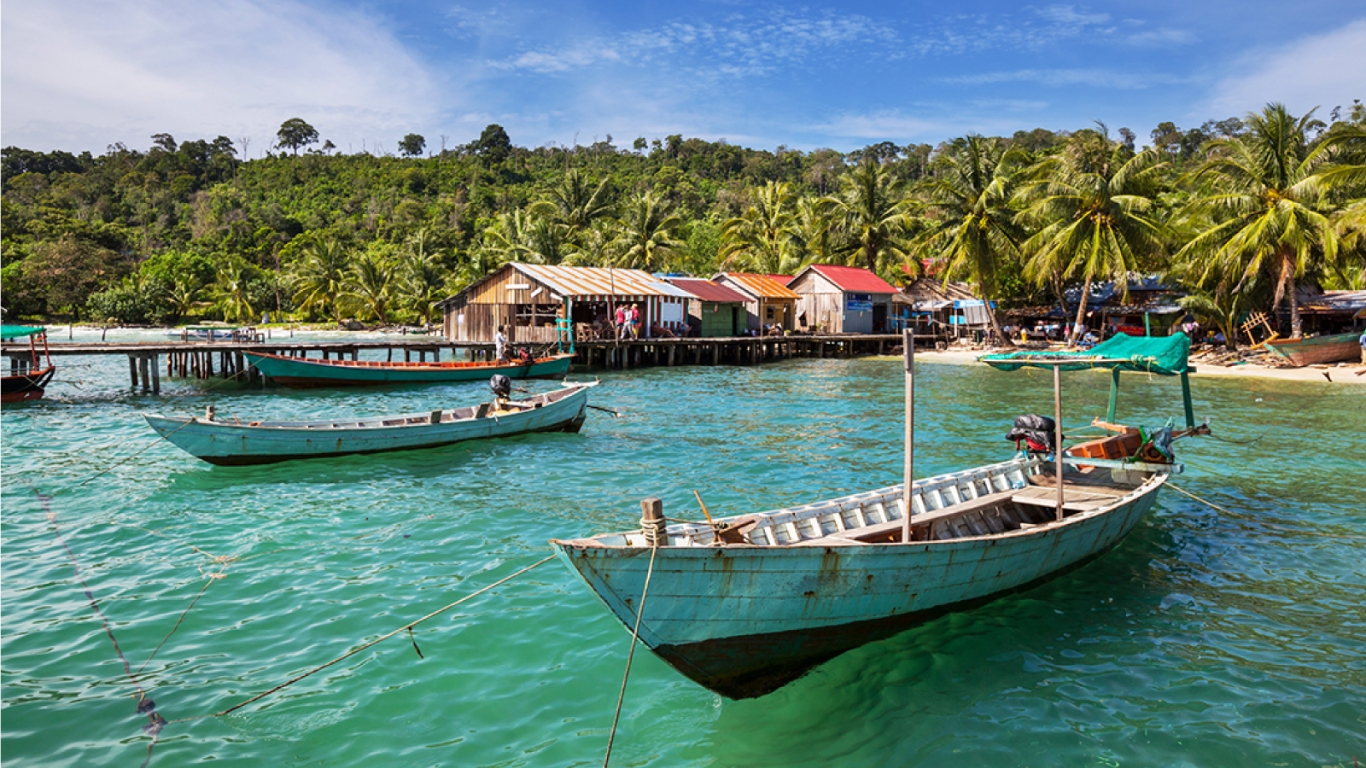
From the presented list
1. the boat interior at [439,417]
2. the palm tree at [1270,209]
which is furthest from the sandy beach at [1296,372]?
the boat interior at [439,417]

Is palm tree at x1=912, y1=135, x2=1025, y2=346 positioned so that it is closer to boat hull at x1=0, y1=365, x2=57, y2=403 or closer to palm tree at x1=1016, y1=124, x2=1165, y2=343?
palm tree at x1=1016, y1=124, x2=1165, y2=343

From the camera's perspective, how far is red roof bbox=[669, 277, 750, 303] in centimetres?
4269

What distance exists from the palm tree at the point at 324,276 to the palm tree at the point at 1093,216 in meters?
48.3

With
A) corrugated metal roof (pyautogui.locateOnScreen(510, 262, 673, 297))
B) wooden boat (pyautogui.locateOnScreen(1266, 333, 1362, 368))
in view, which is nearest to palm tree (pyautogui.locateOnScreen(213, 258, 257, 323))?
corrugated metal roof (pyautogui.locateOnScreen(510, 262, 673, 297))

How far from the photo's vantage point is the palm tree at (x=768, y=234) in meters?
54.3

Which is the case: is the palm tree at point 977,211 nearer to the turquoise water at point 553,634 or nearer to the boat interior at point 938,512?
the turquoise water at point 553,634

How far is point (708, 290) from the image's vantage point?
4341 cm

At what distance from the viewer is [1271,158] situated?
32.5 meters

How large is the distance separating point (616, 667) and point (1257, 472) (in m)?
14.1

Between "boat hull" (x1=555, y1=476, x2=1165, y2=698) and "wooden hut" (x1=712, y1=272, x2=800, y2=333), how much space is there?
123 feet

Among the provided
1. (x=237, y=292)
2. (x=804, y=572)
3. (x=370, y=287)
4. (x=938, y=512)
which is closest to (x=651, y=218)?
(x=370, y=287)

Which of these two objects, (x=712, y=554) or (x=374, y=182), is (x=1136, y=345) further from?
(x=374, y=182)

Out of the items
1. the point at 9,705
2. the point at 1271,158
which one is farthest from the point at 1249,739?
the point at 1271,158

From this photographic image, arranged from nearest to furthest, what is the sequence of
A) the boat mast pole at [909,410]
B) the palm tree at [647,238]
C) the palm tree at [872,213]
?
the boat mast pole at [909,410] < the palm tree at [872,213] < the palm tree at [647,238]
